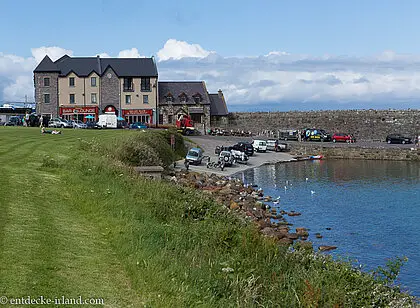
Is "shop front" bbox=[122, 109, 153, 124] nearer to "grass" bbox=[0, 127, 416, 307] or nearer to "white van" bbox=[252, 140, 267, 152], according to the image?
"white van" bbox=[252, 140, 267, 152]

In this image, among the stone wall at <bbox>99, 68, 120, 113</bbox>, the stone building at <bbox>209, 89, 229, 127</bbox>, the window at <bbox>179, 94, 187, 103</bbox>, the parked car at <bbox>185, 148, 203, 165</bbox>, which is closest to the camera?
the parked car at <bbox>185, 148, 203, 165</bbox>

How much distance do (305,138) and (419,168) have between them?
27301 mm

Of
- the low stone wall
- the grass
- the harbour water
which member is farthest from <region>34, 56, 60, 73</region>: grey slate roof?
the grass

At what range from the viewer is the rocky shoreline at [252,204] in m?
28.8

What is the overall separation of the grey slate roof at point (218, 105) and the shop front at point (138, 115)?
1178cm

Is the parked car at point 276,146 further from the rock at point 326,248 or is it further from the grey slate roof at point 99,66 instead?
the rock at point 326,248

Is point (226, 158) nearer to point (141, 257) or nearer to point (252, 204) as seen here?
point (252, 204)

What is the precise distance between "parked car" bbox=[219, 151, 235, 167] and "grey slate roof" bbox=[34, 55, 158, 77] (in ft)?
106

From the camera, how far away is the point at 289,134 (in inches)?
3826

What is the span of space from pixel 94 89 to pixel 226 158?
36.2 m

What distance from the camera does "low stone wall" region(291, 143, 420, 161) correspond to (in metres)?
80.8

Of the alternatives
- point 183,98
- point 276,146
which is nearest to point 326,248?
point 276,146

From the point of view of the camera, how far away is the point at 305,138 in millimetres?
95438

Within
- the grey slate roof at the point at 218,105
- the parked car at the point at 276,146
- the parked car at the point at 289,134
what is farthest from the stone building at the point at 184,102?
the parked car at the point at 276,146
